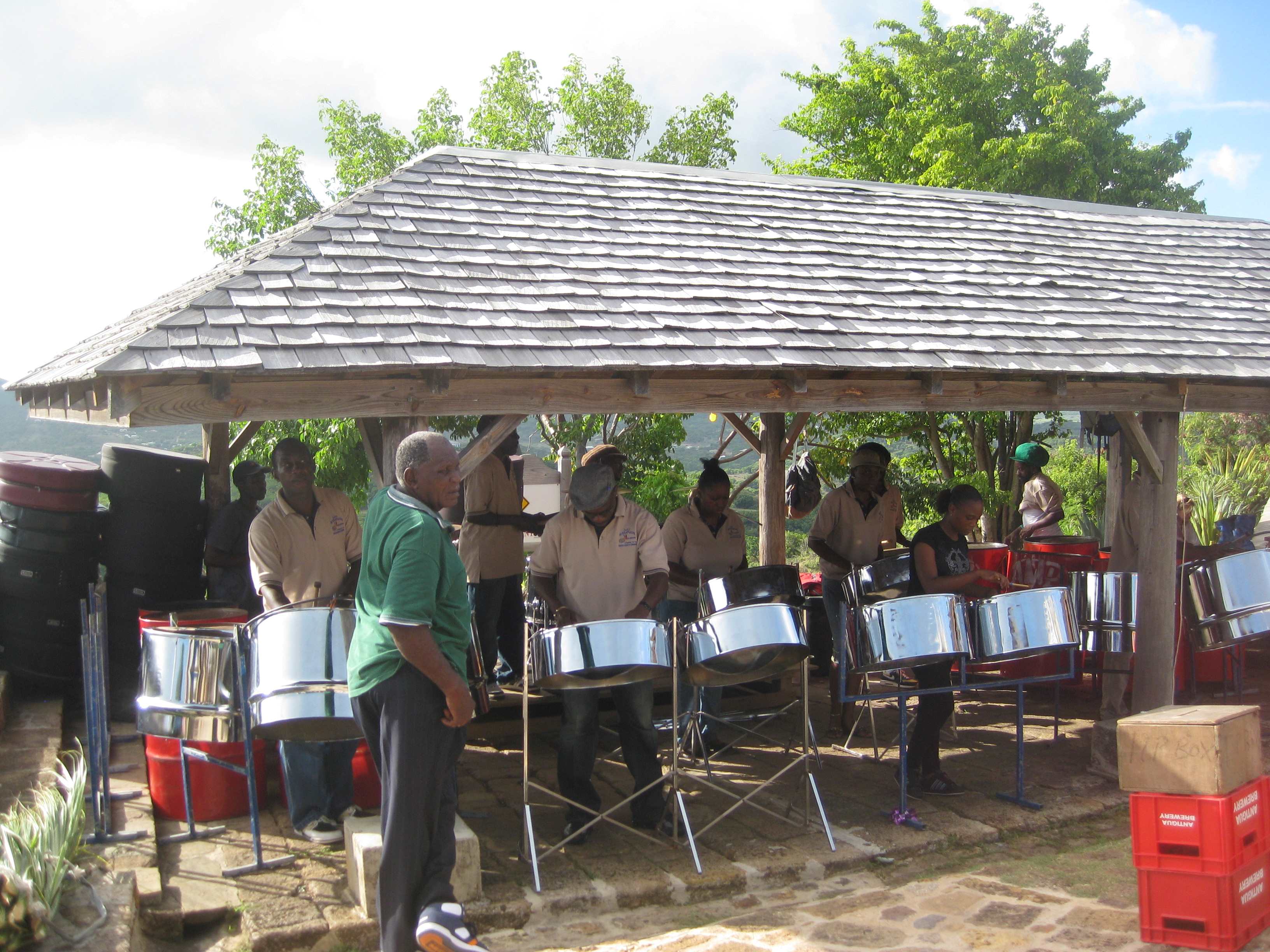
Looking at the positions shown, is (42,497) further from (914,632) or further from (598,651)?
(914,632)

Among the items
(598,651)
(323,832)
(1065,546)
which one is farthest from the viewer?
(1065,546)

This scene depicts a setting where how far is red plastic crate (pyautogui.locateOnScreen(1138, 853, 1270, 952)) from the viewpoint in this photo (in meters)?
3.16

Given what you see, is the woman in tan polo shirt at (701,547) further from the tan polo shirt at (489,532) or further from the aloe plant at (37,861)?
the aloe plant at (37,861)

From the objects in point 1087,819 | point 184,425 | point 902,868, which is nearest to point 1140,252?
point 1087,819

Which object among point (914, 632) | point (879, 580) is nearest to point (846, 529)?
point (879, 580)

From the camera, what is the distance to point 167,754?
13.7 feet

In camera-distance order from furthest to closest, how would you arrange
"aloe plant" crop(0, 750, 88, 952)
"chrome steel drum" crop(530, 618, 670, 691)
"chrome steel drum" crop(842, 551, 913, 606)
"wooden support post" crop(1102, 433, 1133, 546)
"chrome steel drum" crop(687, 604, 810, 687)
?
"wooden support post" crop(1102, 433, 1133, 546) < "chrome steel drum" crop(842, 551, 913, 606) < "chrome steel drum" crop(687, 604, 810, 687) < "chrome steel drum" crop(530, 618, 670, 691) < "aloe plant" crop(0, 750, 88, 952)

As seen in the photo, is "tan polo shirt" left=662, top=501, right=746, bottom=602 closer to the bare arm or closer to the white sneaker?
the white sneaker

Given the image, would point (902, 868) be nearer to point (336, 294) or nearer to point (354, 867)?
point (354, 867)

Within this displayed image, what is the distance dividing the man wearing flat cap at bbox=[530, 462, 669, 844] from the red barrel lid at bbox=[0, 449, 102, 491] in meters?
2.56

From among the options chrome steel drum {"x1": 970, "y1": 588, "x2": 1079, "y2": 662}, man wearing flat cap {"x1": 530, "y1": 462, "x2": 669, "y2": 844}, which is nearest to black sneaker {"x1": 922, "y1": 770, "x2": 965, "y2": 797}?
chrome steel drum {"x1": 970, "y1": 588, "x2": 1079, "y2": 662}

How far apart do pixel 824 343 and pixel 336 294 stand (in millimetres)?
1989

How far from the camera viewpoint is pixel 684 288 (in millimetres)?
4812

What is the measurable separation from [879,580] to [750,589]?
0.76 meters
